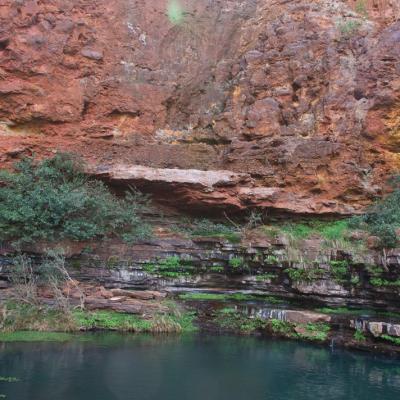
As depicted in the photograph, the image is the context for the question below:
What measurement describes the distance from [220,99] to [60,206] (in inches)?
293

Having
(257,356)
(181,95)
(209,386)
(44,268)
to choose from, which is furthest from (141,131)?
(209,386)

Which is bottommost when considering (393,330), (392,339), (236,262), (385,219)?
(392,339)

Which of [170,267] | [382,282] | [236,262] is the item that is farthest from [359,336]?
[170,267]

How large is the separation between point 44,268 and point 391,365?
8565mm

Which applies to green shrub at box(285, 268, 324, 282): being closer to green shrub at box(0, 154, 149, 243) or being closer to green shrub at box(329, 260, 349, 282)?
green shrub at box(329, 260, 349, 282)

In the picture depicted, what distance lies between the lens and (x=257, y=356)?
1054 centimetres

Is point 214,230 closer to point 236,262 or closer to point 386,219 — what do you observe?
point 236,262

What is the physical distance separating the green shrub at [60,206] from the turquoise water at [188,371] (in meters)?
3.52

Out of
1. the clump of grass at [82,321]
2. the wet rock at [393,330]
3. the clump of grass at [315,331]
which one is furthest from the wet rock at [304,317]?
the clump of grass at [82,321]

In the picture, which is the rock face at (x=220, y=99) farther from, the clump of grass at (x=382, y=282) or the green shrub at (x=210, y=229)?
the clump of grass at (x=382, y=282)

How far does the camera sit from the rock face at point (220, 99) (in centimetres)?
1558

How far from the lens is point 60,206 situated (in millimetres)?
13641

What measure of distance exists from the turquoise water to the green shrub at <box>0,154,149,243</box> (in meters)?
3.52

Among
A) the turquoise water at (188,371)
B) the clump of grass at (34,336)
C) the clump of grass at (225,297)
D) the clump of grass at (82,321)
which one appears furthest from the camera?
the clump of grass at (225,297)
